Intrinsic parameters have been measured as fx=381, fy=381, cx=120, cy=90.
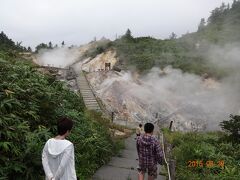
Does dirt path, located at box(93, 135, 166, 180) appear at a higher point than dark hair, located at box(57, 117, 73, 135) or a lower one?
lower

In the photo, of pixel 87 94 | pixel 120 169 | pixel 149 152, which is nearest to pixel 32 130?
pixel 149 152

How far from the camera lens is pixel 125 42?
54.6 metres

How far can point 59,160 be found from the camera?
17.3ft

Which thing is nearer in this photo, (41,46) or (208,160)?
(208,160)

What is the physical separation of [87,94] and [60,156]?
Result: 84.3 feet

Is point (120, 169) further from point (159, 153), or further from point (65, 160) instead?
point (65, 160)

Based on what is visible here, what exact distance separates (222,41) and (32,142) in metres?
56.3

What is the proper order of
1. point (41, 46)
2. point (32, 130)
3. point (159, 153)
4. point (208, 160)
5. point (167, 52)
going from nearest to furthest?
point (159, 153) < point (32, 130) < point (208, 160) < point (167, 52) < point (41, 46)

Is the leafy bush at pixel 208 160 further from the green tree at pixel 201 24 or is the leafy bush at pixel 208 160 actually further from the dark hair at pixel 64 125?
the green tree at pixel 201 24

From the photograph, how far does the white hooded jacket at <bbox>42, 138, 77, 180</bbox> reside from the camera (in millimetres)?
5203

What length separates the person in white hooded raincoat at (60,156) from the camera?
5207 millimetres

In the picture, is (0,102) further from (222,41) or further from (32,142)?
(222,41)
